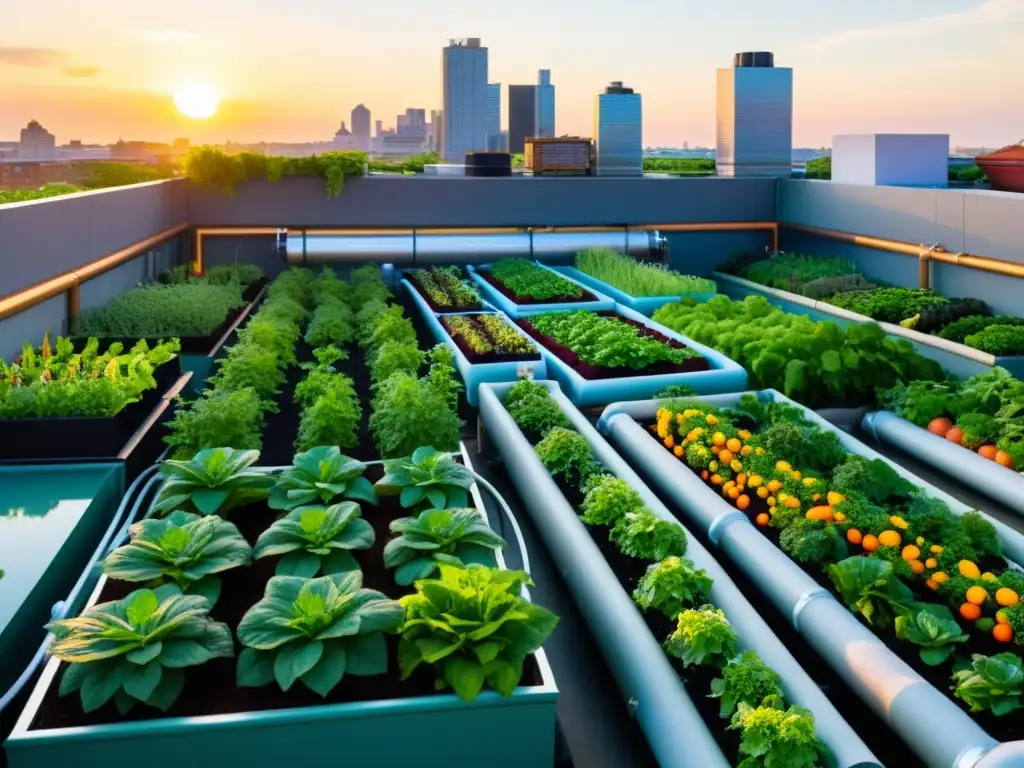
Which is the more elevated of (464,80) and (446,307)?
(464,80)

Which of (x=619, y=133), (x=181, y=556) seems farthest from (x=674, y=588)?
(x=619, y=133)

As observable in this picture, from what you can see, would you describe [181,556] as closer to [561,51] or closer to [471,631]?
[471,631]

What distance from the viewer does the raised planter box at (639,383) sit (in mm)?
5875

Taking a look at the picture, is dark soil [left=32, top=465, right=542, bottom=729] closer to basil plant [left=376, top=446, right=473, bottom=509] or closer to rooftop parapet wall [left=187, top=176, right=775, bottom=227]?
basil plant [left=376, top=446, right=473, bottom=509]

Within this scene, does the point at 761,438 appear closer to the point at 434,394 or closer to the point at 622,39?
the point at 434,394

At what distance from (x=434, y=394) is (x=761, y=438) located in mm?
1687

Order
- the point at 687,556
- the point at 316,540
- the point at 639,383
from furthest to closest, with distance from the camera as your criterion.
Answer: the point at 639,383 → the point at 687,556 → the point at 316,540

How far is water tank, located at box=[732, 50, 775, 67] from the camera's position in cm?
1095

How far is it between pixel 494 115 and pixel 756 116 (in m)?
7.08

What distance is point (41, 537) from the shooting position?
3.18m

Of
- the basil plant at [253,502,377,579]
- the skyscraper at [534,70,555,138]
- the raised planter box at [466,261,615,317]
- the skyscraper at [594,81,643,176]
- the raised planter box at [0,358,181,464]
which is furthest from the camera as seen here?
the skyscraper at [534,70,555,138]

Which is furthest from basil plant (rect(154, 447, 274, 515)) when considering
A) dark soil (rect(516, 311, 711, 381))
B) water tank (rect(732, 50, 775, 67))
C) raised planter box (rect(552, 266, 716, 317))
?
water tank (rect(732, 50, 775, 67))

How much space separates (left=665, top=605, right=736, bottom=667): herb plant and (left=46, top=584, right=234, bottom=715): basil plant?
4.52 feet

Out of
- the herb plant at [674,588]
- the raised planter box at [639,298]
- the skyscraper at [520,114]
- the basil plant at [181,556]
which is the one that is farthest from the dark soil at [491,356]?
the skyscraper at [520,114]
